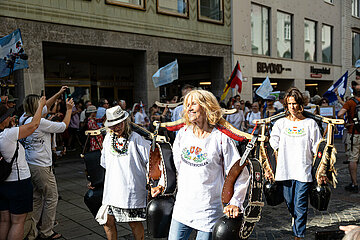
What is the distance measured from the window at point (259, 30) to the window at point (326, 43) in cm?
680

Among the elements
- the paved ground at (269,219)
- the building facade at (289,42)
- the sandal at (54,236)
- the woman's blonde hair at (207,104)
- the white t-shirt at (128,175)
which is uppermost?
the building facade at (289,42)

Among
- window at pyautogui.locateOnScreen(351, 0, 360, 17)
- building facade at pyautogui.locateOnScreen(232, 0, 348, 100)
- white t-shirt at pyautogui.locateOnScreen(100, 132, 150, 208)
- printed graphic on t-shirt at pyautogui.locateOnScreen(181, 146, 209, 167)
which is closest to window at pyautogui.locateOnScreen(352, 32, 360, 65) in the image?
building facade at pyautogui.locateOnScreen(232, 0, 348, 100)

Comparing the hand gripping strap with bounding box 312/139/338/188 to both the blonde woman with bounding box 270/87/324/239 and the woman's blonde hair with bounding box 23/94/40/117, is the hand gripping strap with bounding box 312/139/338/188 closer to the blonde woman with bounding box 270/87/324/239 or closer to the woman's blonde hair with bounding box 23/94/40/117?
the blonde woman with bounding box 270/87/324/239

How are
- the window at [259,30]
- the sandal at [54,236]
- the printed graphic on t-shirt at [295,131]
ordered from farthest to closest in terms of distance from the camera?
the window at [259,30], the sandal at [54,236], the printed graphic on t-shirt at [295,131]

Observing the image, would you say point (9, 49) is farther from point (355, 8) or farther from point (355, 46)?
point (355, 8)

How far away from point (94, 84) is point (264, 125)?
50.1 feet

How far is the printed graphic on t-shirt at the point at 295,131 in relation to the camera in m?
3.90

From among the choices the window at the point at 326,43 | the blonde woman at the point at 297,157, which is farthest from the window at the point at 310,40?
the blonde woman at the point at 297,157

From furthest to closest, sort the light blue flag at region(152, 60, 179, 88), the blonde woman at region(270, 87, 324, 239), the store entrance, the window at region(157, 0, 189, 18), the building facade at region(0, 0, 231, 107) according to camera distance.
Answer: the store entrance, the window at region(157, 0, 189, 18), the building facade at region(0, 0, 231, 107), the light blue flag at region(152, 60, 179, 88), the blonde woman at region(270, 87, 324, 239)

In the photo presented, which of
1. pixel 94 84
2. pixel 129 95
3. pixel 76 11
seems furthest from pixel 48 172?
pixel 129 95

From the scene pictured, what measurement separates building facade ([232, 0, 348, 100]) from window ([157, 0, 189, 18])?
3.46m

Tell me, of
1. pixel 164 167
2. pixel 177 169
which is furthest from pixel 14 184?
pixel 177 169

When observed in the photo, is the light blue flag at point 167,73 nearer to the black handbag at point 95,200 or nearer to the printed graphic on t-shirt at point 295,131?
the printed graphic on t-shirt at point 295,131

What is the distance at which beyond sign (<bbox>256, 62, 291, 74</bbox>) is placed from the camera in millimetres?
18562
